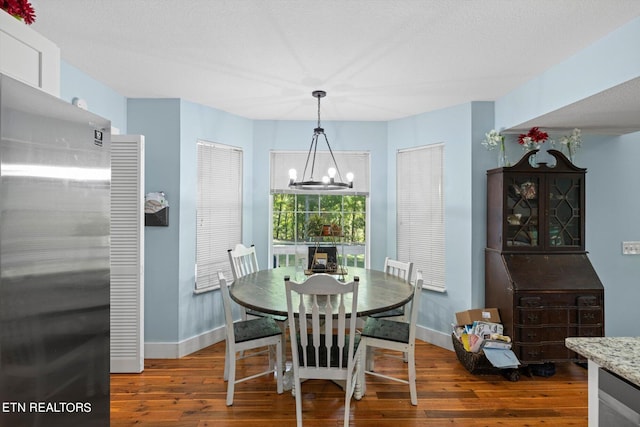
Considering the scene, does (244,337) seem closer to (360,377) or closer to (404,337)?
(360,377)

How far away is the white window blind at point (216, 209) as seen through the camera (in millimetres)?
3736

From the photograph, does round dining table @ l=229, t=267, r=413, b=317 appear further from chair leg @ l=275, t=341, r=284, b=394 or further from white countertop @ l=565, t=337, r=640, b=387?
white countertop @ l=565, t=337, r=640, b=387

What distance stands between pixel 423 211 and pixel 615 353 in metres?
2.82

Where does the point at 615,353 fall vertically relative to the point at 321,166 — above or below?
below

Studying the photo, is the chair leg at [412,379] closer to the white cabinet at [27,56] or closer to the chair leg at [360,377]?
the chair leg at [360,377]

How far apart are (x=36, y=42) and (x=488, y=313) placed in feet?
11.7

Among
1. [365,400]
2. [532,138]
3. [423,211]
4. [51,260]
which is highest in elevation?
[532,138]

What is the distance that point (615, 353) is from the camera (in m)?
1.22

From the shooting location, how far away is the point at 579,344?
135 cm

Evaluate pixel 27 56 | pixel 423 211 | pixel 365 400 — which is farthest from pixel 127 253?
pixel 423 211

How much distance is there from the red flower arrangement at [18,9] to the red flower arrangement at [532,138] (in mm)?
3585

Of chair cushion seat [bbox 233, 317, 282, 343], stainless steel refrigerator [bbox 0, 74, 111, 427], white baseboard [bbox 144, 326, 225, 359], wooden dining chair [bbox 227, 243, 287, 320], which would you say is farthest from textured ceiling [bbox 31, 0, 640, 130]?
white baseboard [bbox 144, 326, 225, 359]

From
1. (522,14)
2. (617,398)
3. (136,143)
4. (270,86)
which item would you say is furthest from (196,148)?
(617,398)

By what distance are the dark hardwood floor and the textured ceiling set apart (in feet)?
7.54
